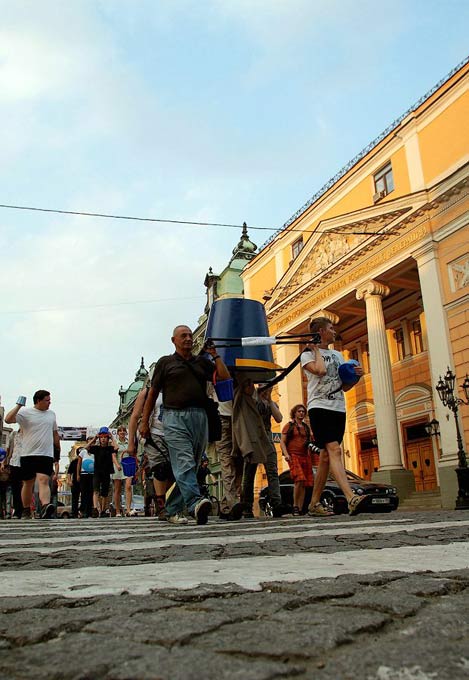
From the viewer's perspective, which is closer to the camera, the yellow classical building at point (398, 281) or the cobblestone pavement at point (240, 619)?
the cobblestone pavement at point (240, 619)

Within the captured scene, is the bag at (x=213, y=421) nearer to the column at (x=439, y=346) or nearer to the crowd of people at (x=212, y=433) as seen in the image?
the crowd of people at (x=212, y=433)

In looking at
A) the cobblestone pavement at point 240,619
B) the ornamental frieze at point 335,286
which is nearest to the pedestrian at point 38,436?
the cobblestone pavement at point 240,619

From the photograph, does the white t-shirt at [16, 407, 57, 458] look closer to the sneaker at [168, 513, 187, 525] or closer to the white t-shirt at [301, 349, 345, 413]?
the sneaker at [168, 513, 187, 525]

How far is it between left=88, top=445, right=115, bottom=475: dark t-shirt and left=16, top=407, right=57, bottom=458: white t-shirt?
3023 mm

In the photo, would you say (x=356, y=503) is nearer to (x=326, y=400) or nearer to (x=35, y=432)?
(x=326, y=400)

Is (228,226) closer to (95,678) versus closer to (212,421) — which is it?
(212,421)

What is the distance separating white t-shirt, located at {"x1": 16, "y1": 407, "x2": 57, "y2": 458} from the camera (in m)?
8.27

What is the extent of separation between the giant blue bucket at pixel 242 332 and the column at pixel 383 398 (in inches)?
551

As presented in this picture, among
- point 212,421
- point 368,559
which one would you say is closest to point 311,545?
point 368,559

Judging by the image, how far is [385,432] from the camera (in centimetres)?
2020

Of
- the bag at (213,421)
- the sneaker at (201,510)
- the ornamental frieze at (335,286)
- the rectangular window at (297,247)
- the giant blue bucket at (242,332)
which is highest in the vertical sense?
the rectangular window at (297,247)

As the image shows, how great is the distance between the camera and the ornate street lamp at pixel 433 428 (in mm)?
20578

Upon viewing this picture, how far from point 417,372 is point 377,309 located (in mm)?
3603

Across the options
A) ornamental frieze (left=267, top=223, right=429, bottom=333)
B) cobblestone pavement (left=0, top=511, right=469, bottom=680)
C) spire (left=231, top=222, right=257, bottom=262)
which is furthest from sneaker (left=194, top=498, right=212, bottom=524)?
spire (left=231, top=222, right=257, bottom=262)
